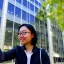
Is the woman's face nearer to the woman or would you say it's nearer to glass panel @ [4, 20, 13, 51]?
the woman

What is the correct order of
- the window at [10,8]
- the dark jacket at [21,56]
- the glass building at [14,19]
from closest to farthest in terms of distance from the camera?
the dark jacket at [21,56]
the glass building at [14,19]
the window at [10,8]

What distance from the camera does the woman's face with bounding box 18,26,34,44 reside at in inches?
77.8

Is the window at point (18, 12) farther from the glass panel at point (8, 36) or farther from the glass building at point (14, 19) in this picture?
the glass panel at point (8, 36)

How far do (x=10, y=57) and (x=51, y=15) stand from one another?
930 cm

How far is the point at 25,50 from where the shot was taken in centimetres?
204

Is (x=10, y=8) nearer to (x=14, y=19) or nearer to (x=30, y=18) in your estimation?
(x=14, y=19)

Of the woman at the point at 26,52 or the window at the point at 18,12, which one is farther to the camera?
the window at the point at 18,12

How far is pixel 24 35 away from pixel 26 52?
0.16m

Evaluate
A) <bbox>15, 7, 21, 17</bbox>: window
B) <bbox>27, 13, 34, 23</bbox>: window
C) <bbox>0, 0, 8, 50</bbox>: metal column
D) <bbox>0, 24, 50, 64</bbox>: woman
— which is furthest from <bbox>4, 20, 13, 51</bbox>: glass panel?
<bbox>0, 24, 50, 64</bbox>: woman

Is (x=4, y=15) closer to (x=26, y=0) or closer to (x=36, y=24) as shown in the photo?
(x=26, y=0)

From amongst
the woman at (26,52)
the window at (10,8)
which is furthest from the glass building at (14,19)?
the woman at (26,52)

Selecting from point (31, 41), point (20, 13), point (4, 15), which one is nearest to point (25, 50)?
point (31, 41)

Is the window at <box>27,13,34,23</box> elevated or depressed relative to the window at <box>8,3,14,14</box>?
depressed

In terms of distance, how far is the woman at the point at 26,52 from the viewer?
1977mm
